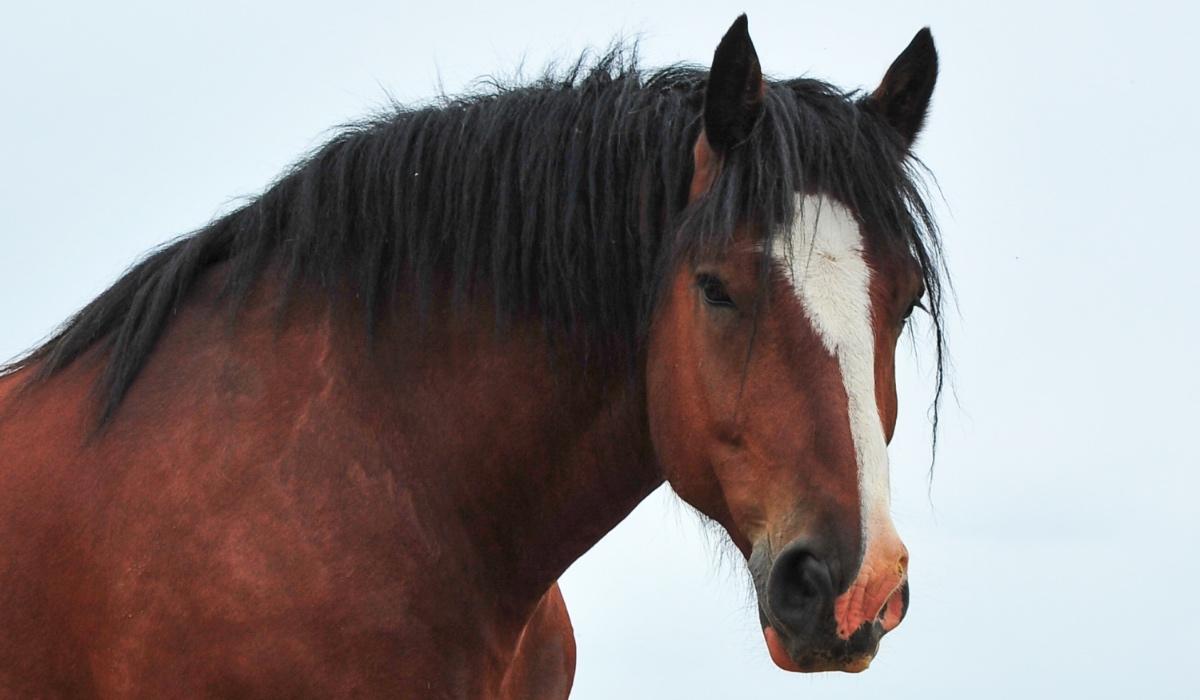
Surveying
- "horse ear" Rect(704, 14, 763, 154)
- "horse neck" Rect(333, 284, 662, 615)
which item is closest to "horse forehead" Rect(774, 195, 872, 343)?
"horse ear" Rect(704, 14, 763, 154)

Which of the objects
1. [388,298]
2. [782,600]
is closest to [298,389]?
[388,298]

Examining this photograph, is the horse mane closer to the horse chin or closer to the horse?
the horse

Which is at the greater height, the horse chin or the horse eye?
the horse eye

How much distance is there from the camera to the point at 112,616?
452 cm

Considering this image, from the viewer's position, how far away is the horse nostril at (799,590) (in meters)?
3.91

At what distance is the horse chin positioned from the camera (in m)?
3.96

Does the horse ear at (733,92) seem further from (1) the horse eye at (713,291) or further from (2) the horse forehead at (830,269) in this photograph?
(1) the horse eye at (713,291)

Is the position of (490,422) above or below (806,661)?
above

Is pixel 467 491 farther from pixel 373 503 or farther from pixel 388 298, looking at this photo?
pixel 388 298

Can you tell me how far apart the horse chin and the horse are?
15 mm

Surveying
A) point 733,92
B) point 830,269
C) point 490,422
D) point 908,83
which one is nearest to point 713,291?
point 830,269

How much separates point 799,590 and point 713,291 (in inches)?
35.9

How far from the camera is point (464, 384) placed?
478 centimetres

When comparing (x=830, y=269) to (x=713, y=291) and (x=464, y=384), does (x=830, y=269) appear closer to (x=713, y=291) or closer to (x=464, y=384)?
(x=713, y=291)
